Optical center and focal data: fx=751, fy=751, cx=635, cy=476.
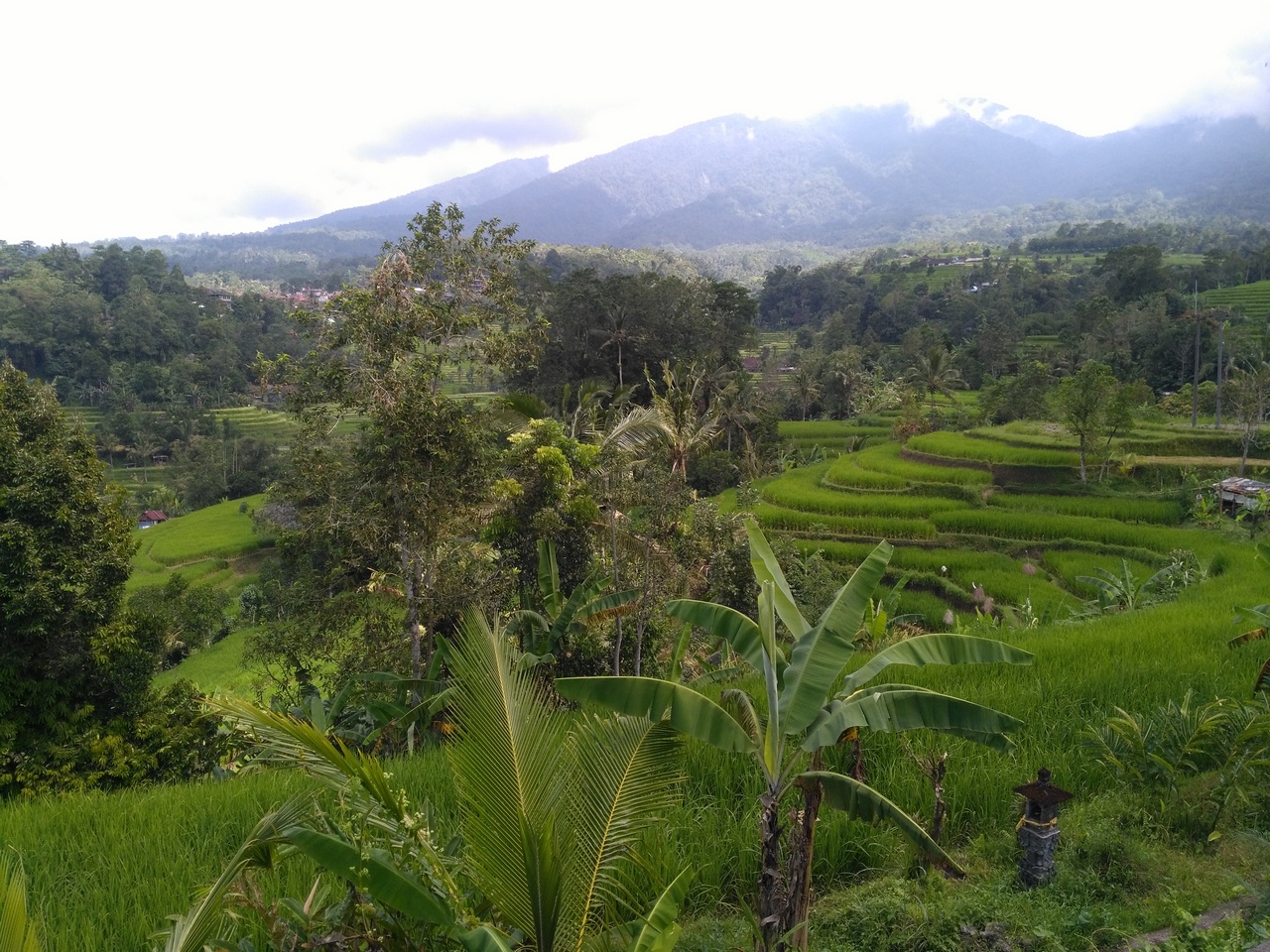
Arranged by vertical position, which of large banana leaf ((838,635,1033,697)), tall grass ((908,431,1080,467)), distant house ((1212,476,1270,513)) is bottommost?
distant house ((1212,476,1270,513))

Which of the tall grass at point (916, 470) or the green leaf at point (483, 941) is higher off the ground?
the green leaf at point (483, 941)

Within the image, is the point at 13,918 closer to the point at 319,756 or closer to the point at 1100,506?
the point at 319,756

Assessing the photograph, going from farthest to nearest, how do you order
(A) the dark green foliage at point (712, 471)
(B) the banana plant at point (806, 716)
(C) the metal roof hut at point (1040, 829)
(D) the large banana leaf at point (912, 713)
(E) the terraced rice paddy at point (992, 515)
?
(A) the dark green foliage at point (712, 471) → (E) the terraced rice paddy at point (992, 515) → (C) the metal roof hut at point (1040, 829) → (D) the large banana leaf at point (912, 713) → (B) the banana plant at point (806, 716)

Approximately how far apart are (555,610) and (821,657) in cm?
506

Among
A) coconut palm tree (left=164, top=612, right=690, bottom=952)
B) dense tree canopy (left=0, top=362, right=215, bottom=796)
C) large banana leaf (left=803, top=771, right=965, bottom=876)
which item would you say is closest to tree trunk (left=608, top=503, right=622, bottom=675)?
dense tree canopy (left=0, top=362, right=215, bottom=796)

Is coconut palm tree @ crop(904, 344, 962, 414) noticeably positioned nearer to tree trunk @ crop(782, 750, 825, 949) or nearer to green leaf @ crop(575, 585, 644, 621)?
green leaf @ crop(575, 585, 644, 621)

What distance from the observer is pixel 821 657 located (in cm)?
316

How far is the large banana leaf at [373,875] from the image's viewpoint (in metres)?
2.16

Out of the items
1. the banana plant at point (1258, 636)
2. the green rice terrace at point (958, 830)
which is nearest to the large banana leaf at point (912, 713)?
the green rice terrace at point (958, 830)

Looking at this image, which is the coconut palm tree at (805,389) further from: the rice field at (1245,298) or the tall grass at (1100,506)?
the rice field at (1245,298)

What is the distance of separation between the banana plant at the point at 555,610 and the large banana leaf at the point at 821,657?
371 cm

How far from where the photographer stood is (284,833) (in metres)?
2.19

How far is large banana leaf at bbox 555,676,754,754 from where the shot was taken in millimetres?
3018

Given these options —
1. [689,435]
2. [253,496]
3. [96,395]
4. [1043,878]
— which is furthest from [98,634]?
[96,395]
